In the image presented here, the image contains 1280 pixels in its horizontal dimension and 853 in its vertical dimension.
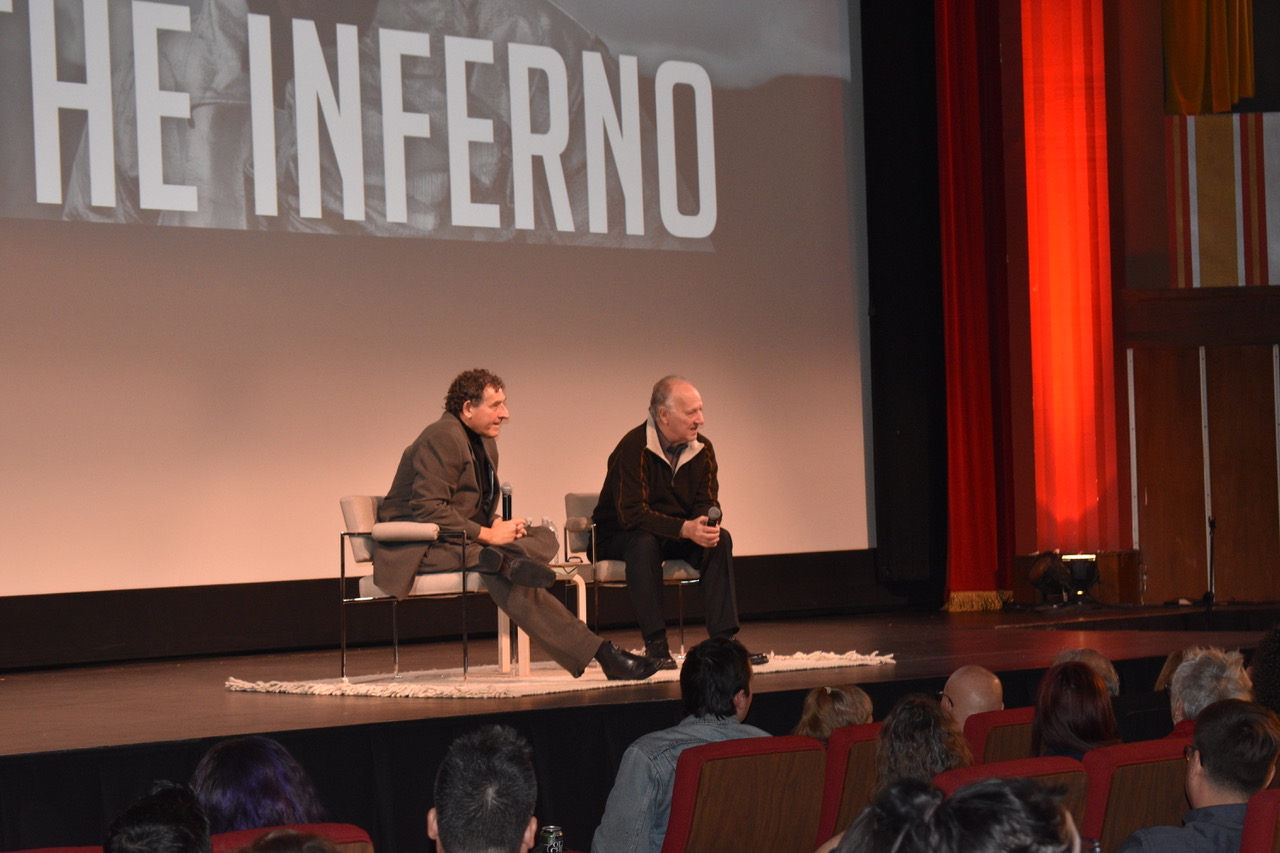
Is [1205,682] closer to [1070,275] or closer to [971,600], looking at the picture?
[971,600]

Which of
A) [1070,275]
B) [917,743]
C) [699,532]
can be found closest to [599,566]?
[699,532]

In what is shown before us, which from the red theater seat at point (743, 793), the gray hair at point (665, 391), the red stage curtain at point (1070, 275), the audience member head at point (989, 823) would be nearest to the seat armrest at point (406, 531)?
the gray hair at point (665, 391)

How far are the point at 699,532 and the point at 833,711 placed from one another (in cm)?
169

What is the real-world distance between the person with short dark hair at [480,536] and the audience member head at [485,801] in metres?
2.58

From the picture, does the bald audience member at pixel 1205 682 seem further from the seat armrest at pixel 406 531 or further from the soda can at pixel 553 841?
the seat armrest at pixel 406 531

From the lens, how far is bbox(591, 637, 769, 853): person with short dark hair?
241cm

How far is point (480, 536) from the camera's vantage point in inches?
166

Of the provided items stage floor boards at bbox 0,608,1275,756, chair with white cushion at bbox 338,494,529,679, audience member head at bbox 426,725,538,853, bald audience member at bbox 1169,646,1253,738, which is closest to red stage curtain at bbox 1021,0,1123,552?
stage floor boards at bbox 0,608,1275,756

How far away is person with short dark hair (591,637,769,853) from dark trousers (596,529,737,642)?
6.01ft

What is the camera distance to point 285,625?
19.5ft

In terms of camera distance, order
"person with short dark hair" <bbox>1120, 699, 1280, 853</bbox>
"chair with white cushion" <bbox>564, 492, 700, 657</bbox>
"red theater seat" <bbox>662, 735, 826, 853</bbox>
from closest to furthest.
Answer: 1. "person with short dark hair" <bbox>1120, 699, 1280, 853</bbox>
2. "red theater seat" <bbox>662, 735, 826, 853</bbox>
3. "chair with white cushion" <bbox>564, 492, 700, 657</bbox>

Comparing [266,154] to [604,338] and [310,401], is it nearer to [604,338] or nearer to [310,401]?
[310,401]

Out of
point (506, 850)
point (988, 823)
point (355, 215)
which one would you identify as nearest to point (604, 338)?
point (355, 215)

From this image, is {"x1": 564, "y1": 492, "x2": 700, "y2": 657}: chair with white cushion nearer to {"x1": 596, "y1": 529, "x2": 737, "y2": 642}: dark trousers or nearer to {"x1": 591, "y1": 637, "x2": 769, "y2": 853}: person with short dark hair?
{"x1": 596, "y1": 529, "x2": 737, "y2": 642}: dark trousers
